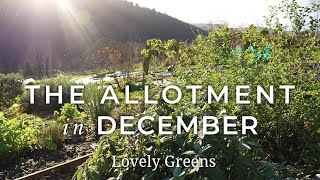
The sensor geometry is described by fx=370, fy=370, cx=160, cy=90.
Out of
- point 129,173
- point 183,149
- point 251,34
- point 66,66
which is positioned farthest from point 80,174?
point 66,66

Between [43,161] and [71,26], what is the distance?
73.9m

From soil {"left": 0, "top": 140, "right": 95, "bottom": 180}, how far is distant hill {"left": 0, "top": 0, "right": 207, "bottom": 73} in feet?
173

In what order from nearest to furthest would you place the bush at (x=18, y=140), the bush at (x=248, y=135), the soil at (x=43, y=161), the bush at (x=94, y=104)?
the bush at (x=248, y=135), the soil at (x=43, y=161), the bush at (x=18, y=140), the bush at (x=94, y=104)

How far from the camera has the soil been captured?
161 inches

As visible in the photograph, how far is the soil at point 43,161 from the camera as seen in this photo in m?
4.10

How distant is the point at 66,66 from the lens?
115 feet

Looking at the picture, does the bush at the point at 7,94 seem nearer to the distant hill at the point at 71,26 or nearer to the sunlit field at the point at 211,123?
the sunlit field at the point at 211,123

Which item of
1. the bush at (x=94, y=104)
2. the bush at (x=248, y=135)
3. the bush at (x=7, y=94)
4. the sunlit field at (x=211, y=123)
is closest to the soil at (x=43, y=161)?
the sunlit field at (x=211, y=123)

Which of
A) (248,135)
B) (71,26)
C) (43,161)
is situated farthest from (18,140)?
(71,26)

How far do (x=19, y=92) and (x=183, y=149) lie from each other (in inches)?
421

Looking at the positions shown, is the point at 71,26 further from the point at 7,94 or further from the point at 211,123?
the point at 211,123

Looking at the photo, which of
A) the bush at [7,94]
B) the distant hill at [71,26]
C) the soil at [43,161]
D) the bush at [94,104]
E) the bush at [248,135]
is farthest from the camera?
the distant hill at [71,26]

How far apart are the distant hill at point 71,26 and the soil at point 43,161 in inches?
2079

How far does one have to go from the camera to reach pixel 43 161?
14.6ft
